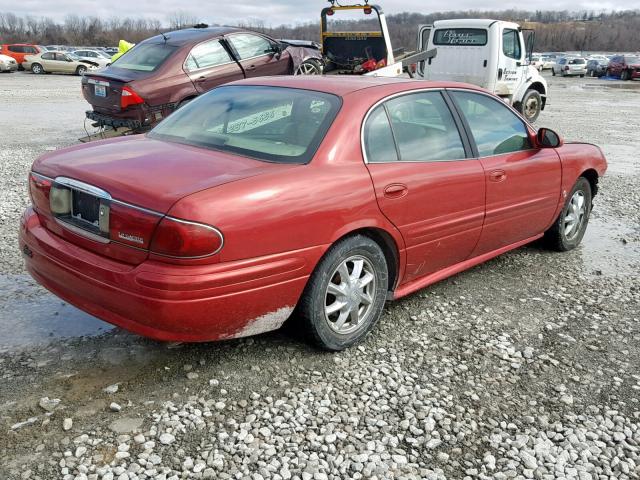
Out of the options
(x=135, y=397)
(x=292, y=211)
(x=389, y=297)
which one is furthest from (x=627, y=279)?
(x=135, y=397)

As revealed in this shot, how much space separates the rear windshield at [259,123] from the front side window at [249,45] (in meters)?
6.25

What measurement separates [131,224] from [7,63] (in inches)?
1434

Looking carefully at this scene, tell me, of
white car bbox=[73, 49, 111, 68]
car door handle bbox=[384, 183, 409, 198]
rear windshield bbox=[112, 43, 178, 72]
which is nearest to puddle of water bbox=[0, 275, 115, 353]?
car door handle bbox=[384, 183, 409, 198]

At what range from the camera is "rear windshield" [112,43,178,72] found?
9008 mm

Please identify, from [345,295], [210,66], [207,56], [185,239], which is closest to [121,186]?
[185,239]

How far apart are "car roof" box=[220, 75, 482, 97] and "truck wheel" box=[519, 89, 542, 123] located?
1070cm

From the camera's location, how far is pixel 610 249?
17.9 feet

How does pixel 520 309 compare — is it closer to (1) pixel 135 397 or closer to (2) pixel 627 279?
(2) pixel 627 279

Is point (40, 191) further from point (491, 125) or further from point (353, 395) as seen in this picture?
point (491, 125)

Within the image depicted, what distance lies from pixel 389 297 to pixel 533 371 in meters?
0.91

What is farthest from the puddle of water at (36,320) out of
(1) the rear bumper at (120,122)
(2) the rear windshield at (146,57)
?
(2) the rear windshield at (146,57)

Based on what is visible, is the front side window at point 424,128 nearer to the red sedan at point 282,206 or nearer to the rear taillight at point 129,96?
the red sedan at point 282,206

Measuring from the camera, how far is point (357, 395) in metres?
3.04

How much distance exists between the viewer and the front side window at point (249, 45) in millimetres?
9945
